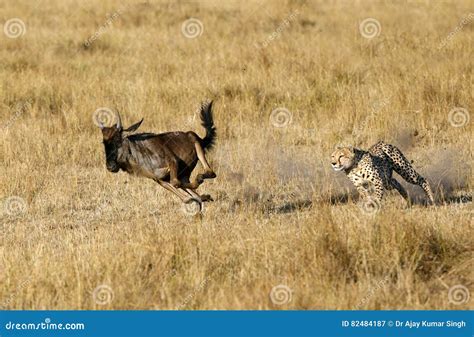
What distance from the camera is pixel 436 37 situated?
17234 millimetres

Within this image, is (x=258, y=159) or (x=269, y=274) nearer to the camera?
(x=269, y=274)

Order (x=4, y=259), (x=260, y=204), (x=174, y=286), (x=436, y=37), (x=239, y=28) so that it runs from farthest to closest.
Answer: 1. (x=239, y=28)
2. (x=436, y=37)
3. (x=260, y=204)
4. (x=4, y=259)
5. (x=174, y=286)

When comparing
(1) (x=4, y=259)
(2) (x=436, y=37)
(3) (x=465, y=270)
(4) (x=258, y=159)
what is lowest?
(3) (x=465, y=270)

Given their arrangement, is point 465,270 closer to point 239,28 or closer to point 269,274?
point 269,274

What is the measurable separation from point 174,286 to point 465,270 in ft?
6.54

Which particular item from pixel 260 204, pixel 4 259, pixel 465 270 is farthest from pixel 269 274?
pixel 260 204

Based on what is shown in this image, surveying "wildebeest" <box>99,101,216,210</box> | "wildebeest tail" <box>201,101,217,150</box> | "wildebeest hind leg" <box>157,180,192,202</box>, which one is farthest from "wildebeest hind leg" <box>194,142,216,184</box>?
"wildebeest hind leg" <box>157,180,192,202</box>

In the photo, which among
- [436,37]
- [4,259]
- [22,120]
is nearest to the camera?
[4,259]

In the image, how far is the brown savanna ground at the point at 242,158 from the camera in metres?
6.31

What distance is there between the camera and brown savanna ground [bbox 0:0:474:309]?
6.31m

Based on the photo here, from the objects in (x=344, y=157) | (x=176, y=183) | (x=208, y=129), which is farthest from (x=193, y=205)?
(x=344, y=157)

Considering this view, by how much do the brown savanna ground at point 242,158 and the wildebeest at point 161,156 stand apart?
1.19 feet

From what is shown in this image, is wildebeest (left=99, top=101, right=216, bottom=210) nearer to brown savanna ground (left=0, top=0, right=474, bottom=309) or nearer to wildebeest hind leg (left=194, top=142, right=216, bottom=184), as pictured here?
wildebeest hind leg (left=194, top=142, right=216, bottom=184)

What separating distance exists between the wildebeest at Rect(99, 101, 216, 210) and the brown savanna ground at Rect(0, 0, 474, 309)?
364mm
